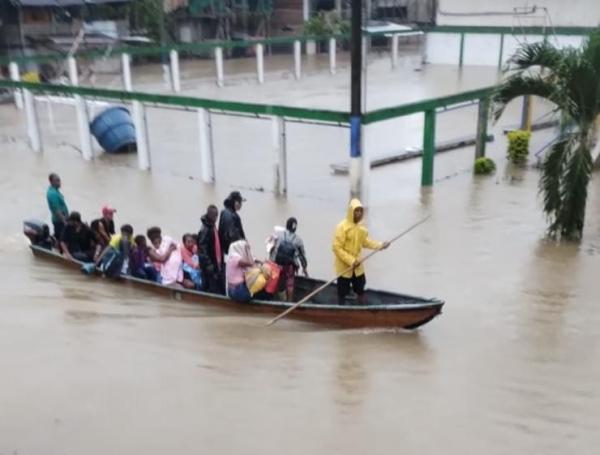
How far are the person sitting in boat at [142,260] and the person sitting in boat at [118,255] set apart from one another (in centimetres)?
10

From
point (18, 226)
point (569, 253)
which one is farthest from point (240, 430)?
point (18, 226)

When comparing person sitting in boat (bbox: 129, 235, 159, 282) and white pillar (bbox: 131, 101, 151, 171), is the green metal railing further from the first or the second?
person sitting in boat (bbox: 129, 235, 159, 282)

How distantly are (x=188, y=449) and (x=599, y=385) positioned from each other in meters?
4.22

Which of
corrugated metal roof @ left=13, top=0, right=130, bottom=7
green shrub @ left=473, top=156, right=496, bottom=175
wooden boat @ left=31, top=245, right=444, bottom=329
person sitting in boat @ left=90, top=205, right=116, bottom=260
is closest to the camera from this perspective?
wooden boat @ left=31, top=245, right=444, bottom=329

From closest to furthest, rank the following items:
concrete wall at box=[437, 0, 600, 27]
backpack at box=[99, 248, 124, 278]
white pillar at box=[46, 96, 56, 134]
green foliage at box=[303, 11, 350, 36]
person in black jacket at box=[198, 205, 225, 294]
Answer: person in black jacket at box=[198, 205, 225, 294] < backpack at box=[99, 248, 124, 278] < white pillar at box=[46, 96, 56, 134] < concrete wall at box=[437, 0, 600, 27] < green foliage at box=[303, 11, 350, 36]

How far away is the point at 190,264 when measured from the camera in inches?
402

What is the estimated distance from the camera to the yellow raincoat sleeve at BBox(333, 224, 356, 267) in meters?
8.76

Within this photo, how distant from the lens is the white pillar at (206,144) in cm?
1716

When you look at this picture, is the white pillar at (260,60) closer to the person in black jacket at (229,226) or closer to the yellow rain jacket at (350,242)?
the person in black jacket at (229,226)

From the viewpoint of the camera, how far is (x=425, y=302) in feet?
27.6

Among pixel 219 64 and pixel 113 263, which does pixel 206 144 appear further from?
pixel 219 64

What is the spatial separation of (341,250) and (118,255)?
11.7ft

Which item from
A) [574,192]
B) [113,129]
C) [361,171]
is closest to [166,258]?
[361,171]

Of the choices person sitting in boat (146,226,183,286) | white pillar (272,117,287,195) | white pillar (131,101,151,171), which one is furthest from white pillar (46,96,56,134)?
person sitting in boat (146,226,183,286)
